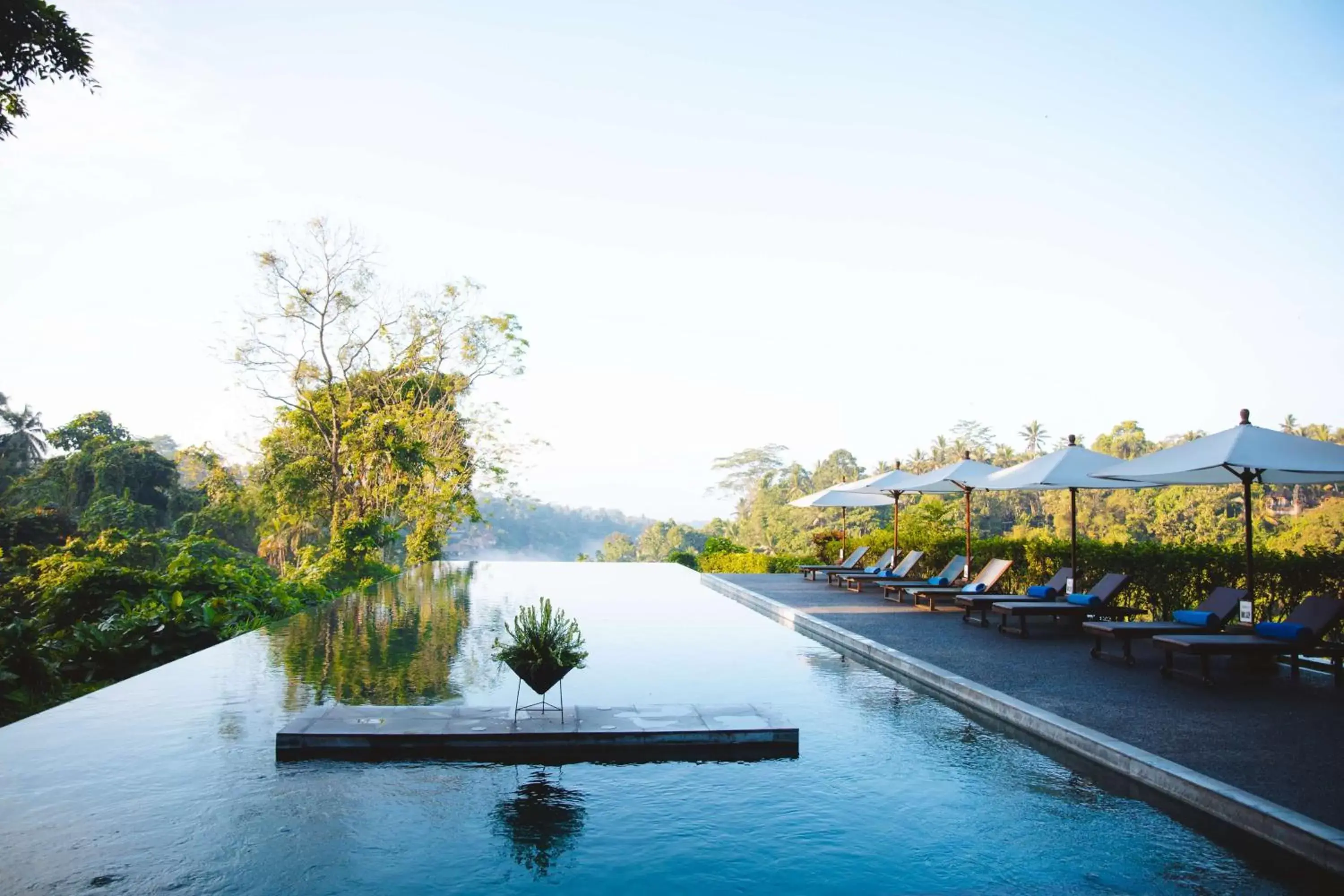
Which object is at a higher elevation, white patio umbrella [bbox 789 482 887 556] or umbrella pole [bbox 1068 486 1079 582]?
white patio umbrella [bbox 789 482 887 556]

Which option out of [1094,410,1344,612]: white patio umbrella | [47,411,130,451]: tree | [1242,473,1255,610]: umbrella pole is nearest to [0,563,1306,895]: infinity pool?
[1242,473,1255,610]: umbrella pole

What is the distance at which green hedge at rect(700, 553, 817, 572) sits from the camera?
2153 centimetres

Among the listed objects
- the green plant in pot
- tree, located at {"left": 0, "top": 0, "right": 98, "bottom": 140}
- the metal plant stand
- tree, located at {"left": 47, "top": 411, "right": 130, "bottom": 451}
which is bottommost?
the metal plant stand

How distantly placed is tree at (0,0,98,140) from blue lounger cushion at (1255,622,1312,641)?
33.1 ft

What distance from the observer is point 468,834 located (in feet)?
13.0

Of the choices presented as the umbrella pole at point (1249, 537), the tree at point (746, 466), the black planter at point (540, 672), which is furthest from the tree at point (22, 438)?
the tree at point (746, 466)

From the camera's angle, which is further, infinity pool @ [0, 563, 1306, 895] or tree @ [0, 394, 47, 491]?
tree @ [0, 394, 47, 491]

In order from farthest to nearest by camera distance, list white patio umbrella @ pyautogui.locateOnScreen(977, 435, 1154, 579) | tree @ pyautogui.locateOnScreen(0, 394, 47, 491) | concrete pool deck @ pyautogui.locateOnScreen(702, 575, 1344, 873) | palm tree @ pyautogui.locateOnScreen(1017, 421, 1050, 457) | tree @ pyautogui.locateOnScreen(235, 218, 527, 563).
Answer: palm tree @ pyautogui.locateOnScreen(1017, 421, 1050, 457)
tree @ pyautogui.locateOnScreen(0, 394, 47, 491)
tree @ pyautogui.locateOnScreen(235, 218, 527, 563)
white patio umbrella @ pyautogui.locateOnScreen(977, 435, 1154, 579)
concrete pool deck @ pyautogui.locateOnScreen(702, 575, 1344, 873)

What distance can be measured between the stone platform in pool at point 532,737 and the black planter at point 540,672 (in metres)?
0.25

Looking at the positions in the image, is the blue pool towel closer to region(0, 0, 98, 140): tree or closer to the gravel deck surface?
the gravel deck surface

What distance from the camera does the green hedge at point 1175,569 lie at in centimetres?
912

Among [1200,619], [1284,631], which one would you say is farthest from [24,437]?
[1284,631]

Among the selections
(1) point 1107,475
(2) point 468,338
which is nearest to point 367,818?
(1) point 1107,475

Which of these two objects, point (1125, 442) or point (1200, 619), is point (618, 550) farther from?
point (1200, 619)
